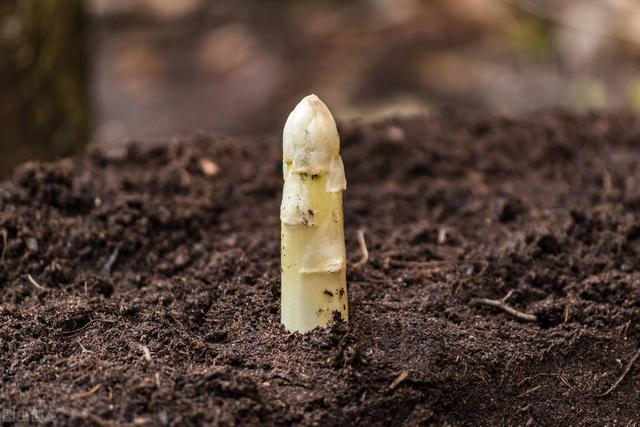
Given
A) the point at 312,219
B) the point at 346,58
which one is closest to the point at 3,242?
the point at 312,219

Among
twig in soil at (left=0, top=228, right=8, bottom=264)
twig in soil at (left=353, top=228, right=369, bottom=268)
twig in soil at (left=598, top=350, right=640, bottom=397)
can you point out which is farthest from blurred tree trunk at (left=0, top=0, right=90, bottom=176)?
twig in soil at (left=598, top=350, right=640, bottom=397)

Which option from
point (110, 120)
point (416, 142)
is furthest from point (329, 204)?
point (110, 120)

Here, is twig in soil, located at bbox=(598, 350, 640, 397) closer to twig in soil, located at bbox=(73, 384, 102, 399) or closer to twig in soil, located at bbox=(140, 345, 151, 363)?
twig in soil, located at bbox=(140, 345, 151, 363)

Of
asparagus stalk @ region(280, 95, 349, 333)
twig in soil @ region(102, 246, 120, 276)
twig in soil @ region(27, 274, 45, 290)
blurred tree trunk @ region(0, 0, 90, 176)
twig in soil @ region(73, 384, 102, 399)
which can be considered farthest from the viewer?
blurred tree trunk @ region(0, 0, 90, 176)

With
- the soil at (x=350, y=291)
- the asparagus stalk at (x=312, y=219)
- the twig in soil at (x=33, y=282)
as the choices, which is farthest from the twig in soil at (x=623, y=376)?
the twig in soil at (x=33, y=282)

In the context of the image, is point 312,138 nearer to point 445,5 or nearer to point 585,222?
point 585,222

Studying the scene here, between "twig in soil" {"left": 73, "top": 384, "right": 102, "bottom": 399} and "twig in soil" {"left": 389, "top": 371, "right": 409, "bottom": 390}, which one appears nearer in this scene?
"twig in soil" {"left": 73, "top": 384, "right": 102, "bottom": 399}

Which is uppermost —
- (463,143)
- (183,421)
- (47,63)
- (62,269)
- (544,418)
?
(47,63)
